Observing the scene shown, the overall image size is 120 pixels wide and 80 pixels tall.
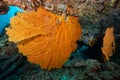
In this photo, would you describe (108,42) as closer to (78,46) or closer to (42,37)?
(78,46)

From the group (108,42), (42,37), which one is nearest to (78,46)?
(108,42)

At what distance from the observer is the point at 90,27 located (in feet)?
18.8

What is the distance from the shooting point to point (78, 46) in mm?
5371

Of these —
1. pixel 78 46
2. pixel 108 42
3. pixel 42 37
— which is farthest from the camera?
pixel 78 46

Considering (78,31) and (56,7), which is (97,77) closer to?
(78,31)

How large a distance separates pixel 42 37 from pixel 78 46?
1355 millimetres

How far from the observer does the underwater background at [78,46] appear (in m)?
4.15

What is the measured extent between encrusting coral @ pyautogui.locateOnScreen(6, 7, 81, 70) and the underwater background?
9 centimetres

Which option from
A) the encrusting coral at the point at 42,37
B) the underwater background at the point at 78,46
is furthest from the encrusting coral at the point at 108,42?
the encrusting coral at the point at 42,37

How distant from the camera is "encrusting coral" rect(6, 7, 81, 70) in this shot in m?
4.24

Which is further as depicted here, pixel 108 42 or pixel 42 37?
pixel 108 42

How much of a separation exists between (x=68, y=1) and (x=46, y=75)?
2.36m

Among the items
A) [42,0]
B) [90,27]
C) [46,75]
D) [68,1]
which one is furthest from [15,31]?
[90,27]

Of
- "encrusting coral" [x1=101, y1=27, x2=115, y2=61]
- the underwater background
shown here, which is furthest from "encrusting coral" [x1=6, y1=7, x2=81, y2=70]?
"encrusting coral" [x1=101, y1=27, x2=115, y2=61]
